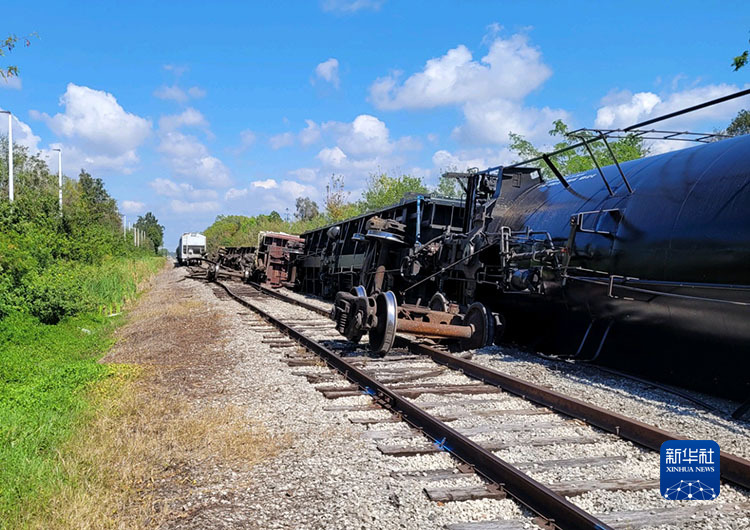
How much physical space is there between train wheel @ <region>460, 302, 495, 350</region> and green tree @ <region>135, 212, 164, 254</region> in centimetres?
11201

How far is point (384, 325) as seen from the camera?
7703 mm

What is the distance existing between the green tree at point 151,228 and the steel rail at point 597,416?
114 metres

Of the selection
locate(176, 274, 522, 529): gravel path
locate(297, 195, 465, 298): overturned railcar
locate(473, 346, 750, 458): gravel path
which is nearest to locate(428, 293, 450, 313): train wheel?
locate(473, 346, 750, 458): gravel path

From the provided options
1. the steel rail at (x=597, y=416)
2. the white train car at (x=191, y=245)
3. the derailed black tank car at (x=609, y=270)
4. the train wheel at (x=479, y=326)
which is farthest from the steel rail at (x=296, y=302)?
the white train car at (x=191, y=245)

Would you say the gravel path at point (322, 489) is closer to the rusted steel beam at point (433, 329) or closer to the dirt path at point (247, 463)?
the dirt path at point (247, 463)

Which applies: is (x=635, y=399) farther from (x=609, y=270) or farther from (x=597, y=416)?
(x=609, y=270)

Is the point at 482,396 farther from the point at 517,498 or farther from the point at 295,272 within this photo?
the point at 295,272

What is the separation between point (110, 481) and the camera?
3.75m

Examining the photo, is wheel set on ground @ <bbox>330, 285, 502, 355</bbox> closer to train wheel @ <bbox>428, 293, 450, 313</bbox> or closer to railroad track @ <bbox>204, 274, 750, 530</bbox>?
train wheel @ <bbox>428, 293, 450, 313</bbox>

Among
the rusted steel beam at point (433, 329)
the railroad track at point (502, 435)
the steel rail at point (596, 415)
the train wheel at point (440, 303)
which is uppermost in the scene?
the train wheel at point (440, 303)

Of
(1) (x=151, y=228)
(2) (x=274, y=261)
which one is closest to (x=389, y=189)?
(2) (x=274, y=261)

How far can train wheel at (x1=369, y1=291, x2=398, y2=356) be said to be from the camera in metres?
7.53

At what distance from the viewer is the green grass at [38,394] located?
12.1ft

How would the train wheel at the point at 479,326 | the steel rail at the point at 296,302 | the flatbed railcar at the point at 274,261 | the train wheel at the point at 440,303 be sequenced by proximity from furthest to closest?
the flatbed railcar at the point at 274,261, the steel rail at the point at 296,302, the train wheel at the point at 440,303, the train wheel at the point at 479,326
